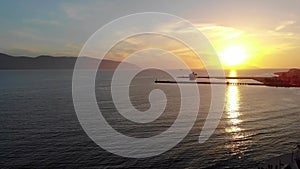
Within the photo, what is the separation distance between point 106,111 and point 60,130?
93.6ft

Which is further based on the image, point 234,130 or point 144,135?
point 234,130

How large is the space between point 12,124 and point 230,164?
168 feet

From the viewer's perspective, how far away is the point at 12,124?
67.8 meters

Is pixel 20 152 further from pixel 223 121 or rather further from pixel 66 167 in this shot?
pixel 223 121

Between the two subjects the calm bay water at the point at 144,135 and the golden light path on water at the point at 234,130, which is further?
the golden light path on water at the point at 234,130

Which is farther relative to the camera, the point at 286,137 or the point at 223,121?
the point at 223,121

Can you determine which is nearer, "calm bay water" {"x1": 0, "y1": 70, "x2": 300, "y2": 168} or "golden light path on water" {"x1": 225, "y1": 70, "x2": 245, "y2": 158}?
"calm bay water" {"x1": 0, "y1": 70, "x2": 300, "y2": 168}

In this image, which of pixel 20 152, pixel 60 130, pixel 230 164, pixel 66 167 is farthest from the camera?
pixel 60 130

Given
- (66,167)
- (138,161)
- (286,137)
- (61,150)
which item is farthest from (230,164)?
(61,150)

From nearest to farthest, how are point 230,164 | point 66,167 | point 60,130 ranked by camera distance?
point 66,167, point 230,164, point 60,130

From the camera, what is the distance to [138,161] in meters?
44.2

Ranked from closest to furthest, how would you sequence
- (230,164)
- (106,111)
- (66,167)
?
(66,167) → (230,164) → (106,111)

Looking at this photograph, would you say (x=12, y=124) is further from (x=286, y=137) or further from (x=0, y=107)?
(x=286, y=137)

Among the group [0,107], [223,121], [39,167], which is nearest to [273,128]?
[223,121]
